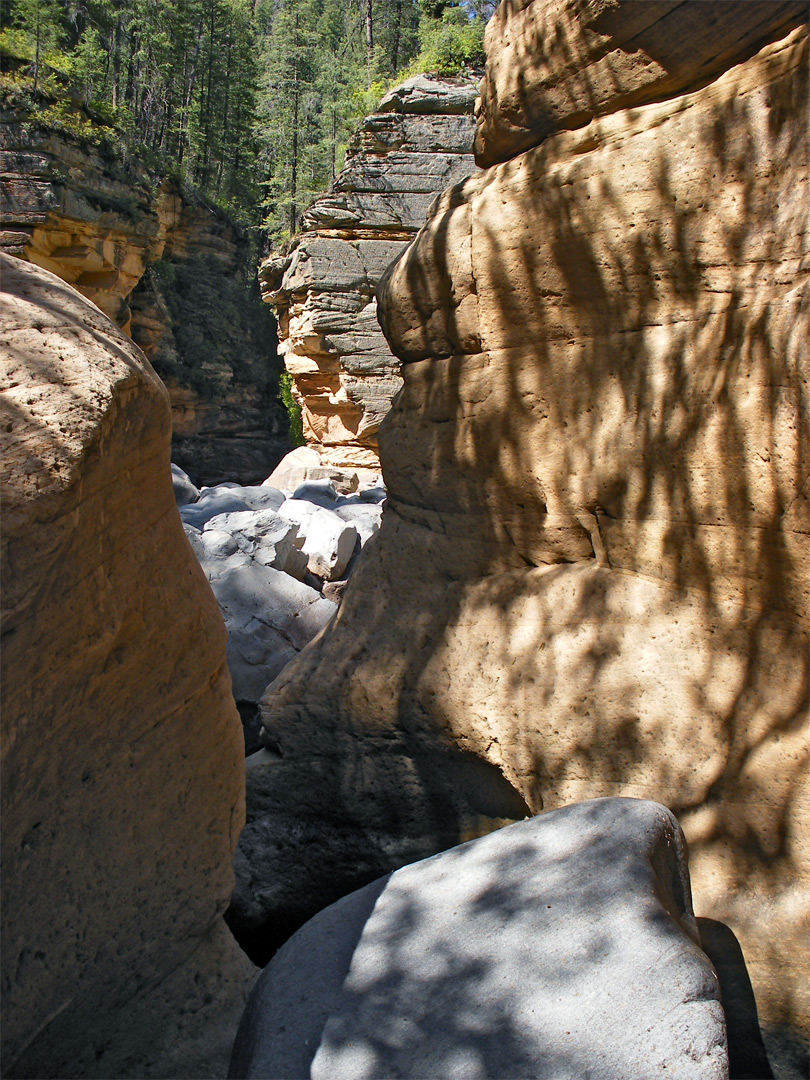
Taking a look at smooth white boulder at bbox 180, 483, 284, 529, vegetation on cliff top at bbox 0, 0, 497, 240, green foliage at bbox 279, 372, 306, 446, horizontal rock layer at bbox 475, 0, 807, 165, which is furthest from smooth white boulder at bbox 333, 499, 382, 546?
vegetation on cliff top at bbox 0, 0, 497, 240

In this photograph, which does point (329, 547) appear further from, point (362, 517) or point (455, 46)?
point (455, 46)

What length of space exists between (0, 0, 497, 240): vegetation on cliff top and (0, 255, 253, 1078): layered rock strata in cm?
2212

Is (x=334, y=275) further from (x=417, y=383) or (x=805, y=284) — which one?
(x=805, y=284)

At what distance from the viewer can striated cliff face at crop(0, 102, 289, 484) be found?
15.7 m

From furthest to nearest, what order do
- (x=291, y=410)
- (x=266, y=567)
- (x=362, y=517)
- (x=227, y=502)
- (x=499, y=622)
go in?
(x=291, y=410) → (x=227, y=502) → (x=362, y=517) → (x=266, y=567) → (x=499, y=622)

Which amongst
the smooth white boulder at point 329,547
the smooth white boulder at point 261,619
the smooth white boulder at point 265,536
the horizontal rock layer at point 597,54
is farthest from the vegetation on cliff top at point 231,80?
the horizontal rock layer at point 597,54

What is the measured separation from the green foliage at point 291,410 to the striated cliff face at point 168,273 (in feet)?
2.97

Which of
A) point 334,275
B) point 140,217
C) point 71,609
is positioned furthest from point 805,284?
point 140,217

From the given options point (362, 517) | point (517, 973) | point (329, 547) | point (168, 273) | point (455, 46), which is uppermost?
point (455, 46)

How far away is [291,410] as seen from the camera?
22.8 metres

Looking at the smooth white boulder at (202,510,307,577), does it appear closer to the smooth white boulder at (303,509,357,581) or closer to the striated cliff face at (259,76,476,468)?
the smooth white boulder at (303,509,357,581)

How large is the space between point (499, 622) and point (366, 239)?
625 inches

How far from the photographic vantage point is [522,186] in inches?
116

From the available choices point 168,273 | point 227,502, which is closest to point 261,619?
point 227,502
